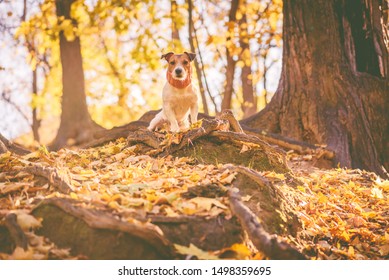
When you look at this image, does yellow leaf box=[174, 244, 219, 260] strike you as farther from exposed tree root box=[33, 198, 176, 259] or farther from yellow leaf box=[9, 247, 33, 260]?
yellow leaf box=[9, 247, 33, 260]

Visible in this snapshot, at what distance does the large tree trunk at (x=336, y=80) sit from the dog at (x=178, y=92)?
7.51ft

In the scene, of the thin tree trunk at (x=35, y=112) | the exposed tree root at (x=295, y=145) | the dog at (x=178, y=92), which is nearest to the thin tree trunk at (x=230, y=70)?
the exposed tree root at (x=295, y=145)

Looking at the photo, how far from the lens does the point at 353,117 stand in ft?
21.8

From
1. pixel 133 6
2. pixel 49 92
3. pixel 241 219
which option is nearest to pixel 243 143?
pixel 241 219

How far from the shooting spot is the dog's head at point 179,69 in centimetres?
507

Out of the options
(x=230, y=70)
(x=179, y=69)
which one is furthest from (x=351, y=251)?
(x=230, y=70)

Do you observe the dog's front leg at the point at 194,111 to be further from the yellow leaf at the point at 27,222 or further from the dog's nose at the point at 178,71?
the yellow leaf at the point at 27,222

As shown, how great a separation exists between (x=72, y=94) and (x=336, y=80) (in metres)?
6.13

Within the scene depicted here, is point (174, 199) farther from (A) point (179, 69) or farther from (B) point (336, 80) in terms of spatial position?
(B) point (336, 80)

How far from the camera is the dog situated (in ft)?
16.8

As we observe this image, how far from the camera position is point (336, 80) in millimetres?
6816

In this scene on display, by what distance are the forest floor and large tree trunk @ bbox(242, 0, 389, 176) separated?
6.28ft
